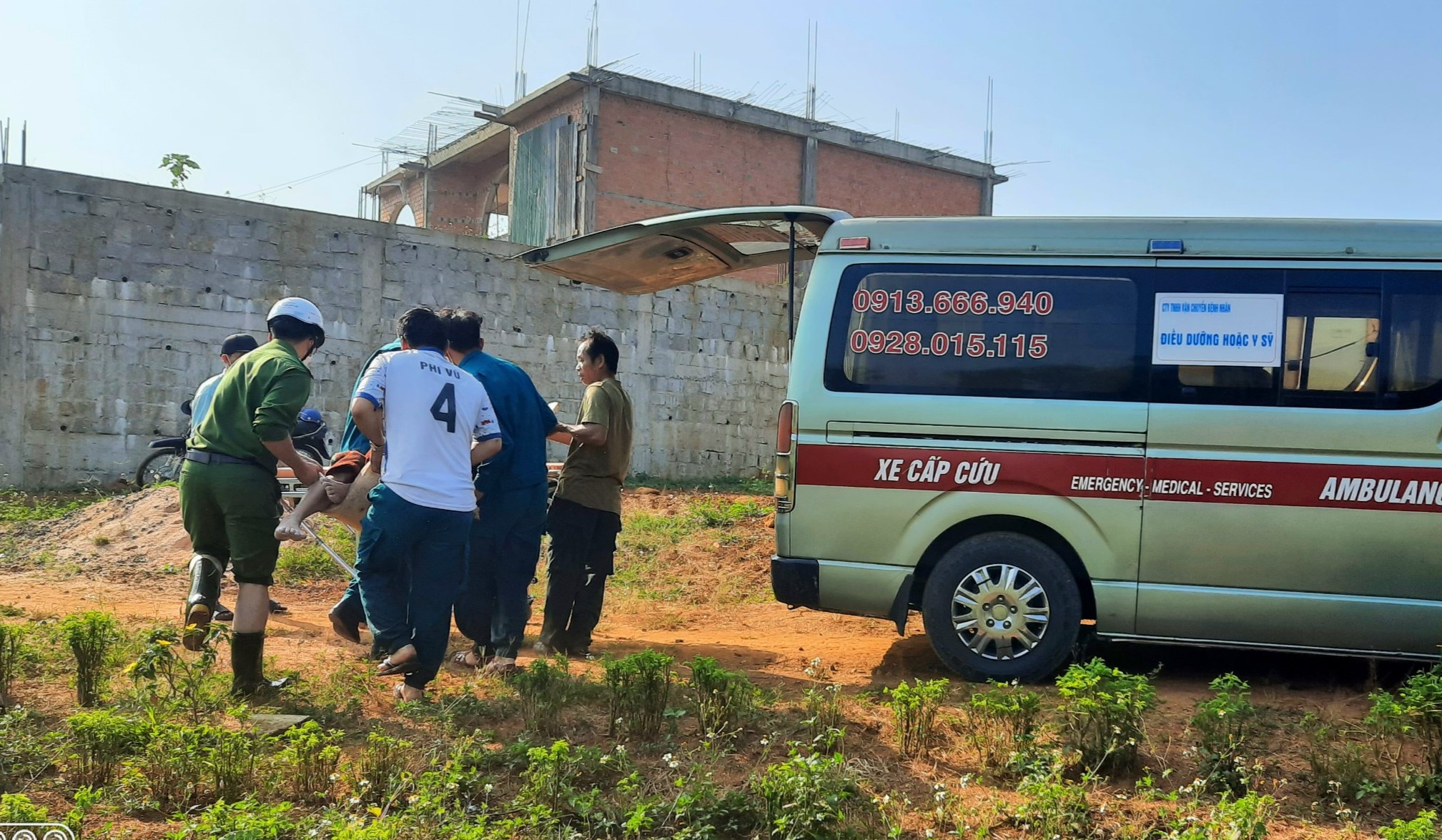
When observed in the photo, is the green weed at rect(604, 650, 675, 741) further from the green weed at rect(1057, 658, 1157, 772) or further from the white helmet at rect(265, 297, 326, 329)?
the white helmet at rect(265, 297, 326, 329)

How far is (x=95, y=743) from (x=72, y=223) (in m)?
10.4

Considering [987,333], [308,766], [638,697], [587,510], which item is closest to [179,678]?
[308,766]

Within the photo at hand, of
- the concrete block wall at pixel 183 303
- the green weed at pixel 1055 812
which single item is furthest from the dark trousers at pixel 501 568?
the concrete block wall at pixel 183 303

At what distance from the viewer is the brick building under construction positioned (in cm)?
2164

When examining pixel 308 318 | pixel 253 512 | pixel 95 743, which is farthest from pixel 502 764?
pixel 308 318

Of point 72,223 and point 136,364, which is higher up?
point 72,223

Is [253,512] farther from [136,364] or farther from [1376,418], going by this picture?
[136,364]

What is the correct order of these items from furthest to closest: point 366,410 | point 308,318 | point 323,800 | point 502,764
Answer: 1. point 308,318
2. point 366,410
3. point 502,764
4. point 323,800

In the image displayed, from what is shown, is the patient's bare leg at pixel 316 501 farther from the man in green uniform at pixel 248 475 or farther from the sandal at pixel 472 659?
the sandal at pixel 472 659

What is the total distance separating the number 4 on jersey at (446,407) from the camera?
16.3ft

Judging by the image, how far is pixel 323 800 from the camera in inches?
152

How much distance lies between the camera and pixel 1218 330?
18.1 feet

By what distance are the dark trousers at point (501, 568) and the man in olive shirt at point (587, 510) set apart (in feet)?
1.28

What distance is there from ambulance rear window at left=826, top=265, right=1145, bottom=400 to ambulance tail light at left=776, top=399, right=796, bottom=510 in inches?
10.7
